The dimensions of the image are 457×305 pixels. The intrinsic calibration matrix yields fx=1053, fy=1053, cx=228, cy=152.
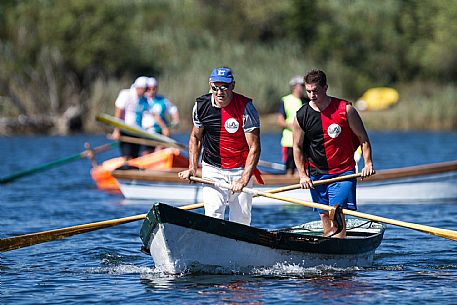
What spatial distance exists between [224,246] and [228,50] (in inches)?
1612

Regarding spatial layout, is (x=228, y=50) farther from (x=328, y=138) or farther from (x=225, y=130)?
(x=225, y=130)

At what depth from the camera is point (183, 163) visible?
1988 cm

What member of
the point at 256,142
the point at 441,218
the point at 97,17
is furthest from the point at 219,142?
the point at 97,17

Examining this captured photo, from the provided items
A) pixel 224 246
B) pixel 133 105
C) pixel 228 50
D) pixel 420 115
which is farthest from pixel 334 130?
pixel 228 50

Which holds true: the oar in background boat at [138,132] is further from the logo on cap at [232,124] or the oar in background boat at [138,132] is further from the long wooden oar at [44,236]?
the logo on cap at [232,124]

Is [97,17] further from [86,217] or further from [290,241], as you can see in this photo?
[290,241]

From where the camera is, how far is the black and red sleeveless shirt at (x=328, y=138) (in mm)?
10844

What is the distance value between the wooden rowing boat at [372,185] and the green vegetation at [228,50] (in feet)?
78.5

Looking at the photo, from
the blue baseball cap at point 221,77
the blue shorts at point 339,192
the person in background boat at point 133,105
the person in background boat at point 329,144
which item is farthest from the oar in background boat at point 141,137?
the blue baseball cap at point 221,77

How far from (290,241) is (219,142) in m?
1.24

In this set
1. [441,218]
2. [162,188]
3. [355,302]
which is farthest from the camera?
[162,188]

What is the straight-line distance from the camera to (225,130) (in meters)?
10.7

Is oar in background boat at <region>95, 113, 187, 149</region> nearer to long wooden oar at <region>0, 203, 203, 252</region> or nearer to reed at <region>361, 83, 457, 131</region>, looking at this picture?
long wooden oar at <region>0, 203, 203, 252</region>

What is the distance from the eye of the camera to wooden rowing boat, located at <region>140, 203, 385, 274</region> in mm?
10111
